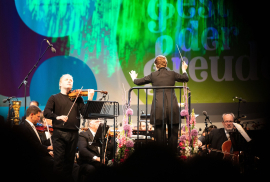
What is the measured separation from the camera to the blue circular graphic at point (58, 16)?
7.57 meters

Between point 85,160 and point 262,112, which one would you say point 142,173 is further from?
point 262,112

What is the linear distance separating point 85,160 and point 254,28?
548 cm

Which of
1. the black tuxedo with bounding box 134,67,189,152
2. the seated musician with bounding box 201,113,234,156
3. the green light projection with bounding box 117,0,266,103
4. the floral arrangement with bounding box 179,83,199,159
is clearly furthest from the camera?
the green light projection with bounding box 117,0,266,103

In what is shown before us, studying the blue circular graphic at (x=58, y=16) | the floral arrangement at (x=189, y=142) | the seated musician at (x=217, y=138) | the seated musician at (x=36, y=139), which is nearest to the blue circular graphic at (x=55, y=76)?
the blue circular graphic at (x=58, y=16)

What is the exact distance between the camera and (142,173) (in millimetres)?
2125

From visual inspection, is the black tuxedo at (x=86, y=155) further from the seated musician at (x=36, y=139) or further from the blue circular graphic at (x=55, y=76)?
the blue circular graphic at (x=55, y=76)

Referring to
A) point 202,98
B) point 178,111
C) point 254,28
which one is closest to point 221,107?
point 202,98

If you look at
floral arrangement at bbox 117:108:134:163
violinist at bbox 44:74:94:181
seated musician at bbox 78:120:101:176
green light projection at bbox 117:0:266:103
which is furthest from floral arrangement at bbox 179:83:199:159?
green light projection at bbox 117:0:266:103

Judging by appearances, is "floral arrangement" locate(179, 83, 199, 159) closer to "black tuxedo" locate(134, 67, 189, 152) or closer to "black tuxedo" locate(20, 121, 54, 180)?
"black tuxedo" locate(134, 67, 189, 152)

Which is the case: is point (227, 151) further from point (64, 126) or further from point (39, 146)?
point (39, 146)

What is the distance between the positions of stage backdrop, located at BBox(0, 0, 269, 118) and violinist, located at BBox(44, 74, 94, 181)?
3641 mm

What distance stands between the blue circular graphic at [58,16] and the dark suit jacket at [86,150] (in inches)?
155

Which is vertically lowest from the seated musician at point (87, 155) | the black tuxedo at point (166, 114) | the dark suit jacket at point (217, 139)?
the seated musician at point (87, 155)

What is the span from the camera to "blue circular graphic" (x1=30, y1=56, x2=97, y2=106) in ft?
24.6
